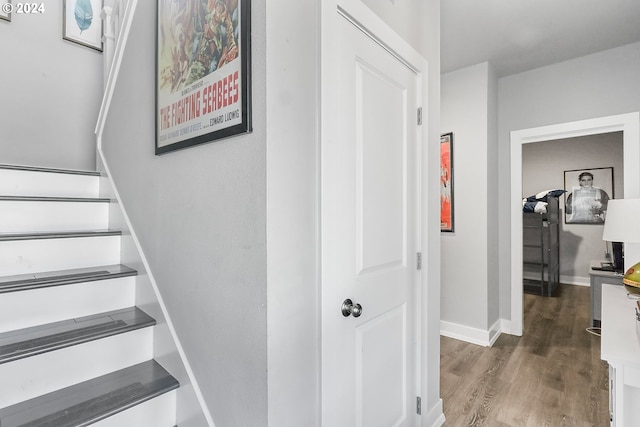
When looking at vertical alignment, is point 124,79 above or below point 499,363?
above

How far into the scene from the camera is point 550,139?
317 cm

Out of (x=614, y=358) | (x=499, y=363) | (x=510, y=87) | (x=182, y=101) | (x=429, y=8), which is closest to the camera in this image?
(x=614, y=358)

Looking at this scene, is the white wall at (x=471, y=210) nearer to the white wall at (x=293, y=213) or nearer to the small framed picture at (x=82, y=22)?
the white wall at (x=293, y=213)

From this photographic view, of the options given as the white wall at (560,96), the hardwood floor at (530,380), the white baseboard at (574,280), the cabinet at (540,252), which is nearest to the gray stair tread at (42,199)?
the hardwood floor at (530,380)

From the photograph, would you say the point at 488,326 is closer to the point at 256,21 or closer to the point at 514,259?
the point at 514,259

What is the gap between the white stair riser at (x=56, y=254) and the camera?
5.13 ft

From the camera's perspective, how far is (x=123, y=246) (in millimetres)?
1875

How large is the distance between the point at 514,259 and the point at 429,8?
8.51 ft

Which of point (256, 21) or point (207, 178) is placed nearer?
point (256, 21)

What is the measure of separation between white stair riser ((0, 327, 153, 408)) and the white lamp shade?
9.57 feet

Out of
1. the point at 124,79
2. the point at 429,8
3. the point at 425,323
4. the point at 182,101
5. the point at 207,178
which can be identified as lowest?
the point at 425,323

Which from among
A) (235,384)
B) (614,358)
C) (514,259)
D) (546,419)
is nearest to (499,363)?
(546,419)

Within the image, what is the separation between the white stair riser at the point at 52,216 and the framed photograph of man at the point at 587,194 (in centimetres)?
658

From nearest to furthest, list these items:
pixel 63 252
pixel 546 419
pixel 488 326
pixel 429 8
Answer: pixel 63 252 < pixel 429 8 < pixel 546 419 < pixel 488 326
